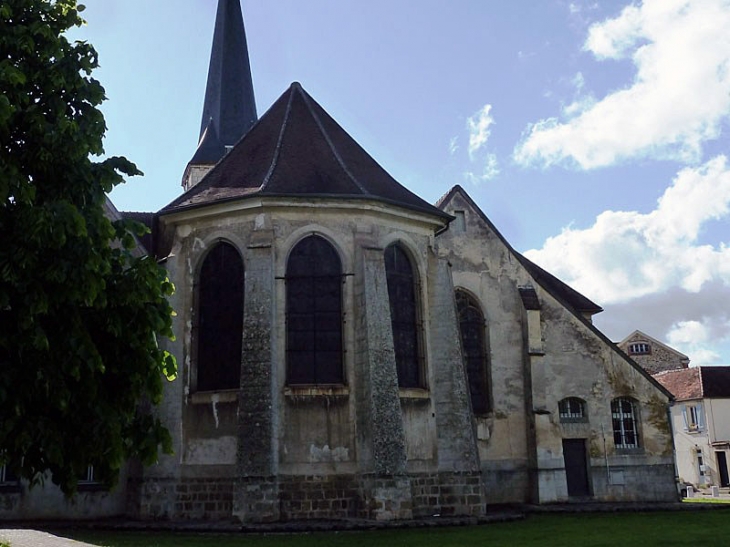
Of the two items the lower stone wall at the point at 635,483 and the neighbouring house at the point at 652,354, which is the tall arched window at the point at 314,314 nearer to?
the lower stone wall at the point at 635,483

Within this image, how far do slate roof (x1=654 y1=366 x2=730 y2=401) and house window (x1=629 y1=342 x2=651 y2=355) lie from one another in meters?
4.40

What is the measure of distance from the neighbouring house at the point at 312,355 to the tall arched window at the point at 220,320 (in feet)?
0.12

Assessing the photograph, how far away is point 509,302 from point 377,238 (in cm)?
707

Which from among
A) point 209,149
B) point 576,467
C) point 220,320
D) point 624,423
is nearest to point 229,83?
point 209,149

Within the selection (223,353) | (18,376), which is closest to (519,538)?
(223,353)

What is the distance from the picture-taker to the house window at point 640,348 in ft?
174

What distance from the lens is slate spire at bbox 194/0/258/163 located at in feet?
124

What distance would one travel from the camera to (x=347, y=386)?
17.2m

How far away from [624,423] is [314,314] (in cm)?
1162

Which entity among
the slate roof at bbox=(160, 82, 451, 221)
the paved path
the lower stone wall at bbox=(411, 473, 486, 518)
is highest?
the slate roof at bbox=(160, 82, 451, 221)

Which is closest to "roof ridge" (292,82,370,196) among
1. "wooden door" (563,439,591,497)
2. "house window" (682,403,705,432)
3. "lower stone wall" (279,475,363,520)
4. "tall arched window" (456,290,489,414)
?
"tall arched window" (456,290,489,414)

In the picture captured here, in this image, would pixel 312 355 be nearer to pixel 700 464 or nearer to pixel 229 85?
pixel 229 85

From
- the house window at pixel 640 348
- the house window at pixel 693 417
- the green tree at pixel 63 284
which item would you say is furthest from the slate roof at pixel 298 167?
the house window at pixel 640 348

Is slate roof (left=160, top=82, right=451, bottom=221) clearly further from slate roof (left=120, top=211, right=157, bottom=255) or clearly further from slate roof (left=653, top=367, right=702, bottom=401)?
slate roof (left=653, top=367, right=702, bottom=401)
